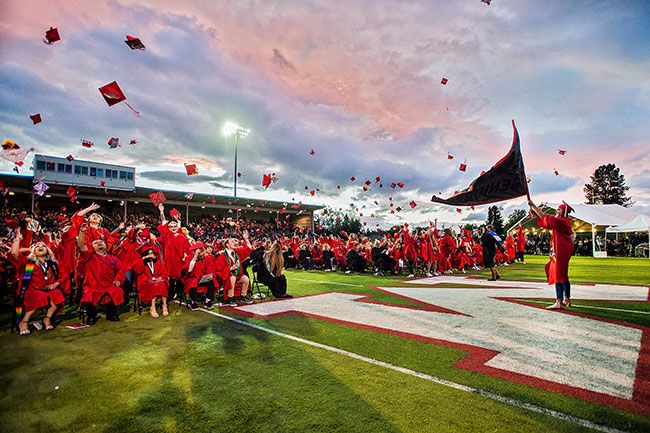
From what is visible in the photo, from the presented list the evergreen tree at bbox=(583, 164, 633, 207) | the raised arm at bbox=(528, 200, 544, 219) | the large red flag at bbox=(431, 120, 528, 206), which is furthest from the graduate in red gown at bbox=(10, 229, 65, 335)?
the evergreen tree at bbox=(583, 164, 633, 207)

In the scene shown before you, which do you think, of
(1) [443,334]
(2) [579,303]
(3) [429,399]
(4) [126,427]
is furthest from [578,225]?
(4) [126,427]

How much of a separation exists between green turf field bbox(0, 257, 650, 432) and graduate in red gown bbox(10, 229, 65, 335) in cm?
58

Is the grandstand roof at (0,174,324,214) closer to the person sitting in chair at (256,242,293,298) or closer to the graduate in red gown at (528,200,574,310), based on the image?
the person sitting in chair at (256,242,293,298)

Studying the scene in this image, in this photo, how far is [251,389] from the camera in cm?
340

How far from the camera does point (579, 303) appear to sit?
24.1ft

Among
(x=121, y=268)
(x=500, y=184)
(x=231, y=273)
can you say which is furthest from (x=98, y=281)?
(x=500, y=184)

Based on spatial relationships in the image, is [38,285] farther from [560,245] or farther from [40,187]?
[40,187]

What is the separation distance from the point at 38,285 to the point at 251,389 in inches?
206

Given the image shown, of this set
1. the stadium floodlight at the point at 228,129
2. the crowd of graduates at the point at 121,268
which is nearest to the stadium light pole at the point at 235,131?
the stadium floodlight at the point at 228,129

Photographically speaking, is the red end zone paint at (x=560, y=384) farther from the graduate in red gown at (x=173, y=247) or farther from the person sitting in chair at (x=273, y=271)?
the graduate in red gown at (x=173, y=247)

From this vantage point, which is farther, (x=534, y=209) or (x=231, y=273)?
(x=231, y=273)

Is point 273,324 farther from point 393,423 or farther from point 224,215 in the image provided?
point 224,215

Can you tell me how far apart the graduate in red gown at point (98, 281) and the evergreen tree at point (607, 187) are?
328 ft

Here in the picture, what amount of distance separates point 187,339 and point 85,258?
3160 millimetres
